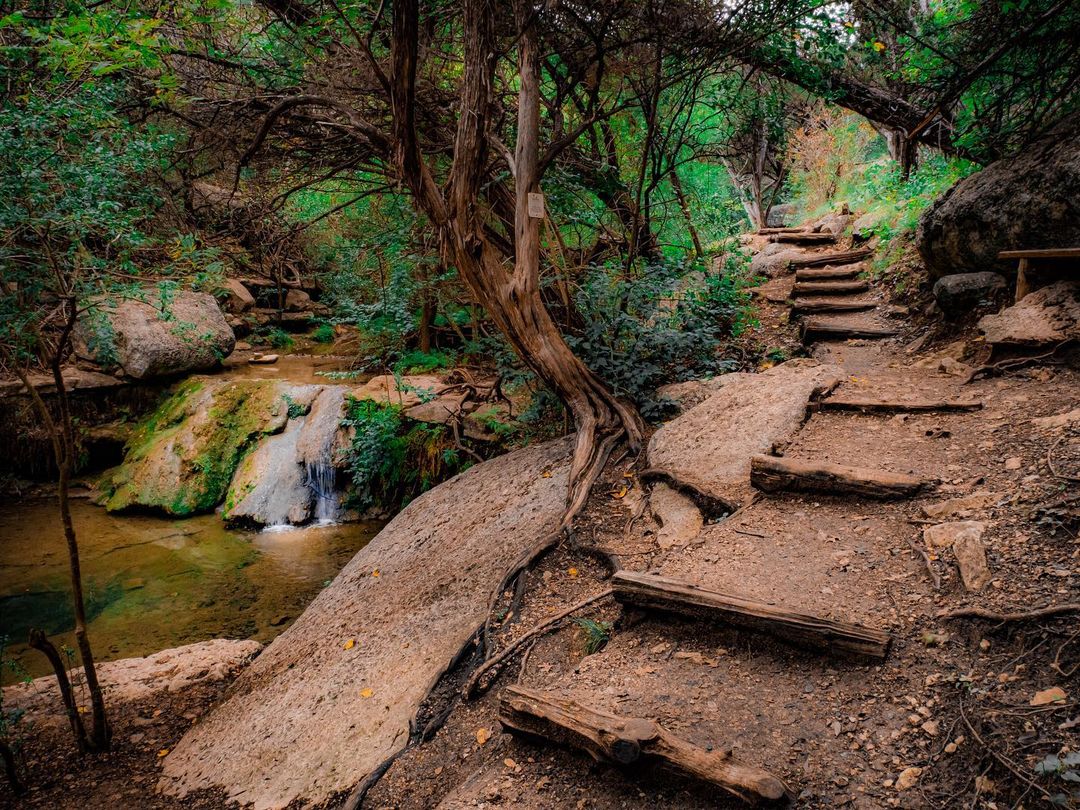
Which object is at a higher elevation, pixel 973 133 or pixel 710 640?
pixel 973 133

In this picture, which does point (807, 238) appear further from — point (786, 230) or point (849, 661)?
point (849, 661)

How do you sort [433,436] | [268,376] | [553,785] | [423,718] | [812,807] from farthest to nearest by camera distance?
[268,376] < [433,436] < [423,718] < [553,785] < [812,807]

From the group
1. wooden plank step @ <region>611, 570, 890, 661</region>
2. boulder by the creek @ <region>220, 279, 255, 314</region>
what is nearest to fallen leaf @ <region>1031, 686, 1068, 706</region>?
wooden plank step @ <region>611, 570, 890, 661</region>

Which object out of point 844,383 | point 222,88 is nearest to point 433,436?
point 222,88

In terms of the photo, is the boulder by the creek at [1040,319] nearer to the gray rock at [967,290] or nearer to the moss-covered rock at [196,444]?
the gray rock at [967,290]

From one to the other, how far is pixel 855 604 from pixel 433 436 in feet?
19.2

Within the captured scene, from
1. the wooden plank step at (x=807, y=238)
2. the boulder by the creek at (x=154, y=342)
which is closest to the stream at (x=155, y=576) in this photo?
the boulder by the creek at (x=154, y=342)

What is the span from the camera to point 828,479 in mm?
3510

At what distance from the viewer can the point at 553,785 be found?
2.28 meters

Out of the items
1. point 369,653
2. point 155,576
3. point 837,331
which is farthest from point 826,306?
point 155,576

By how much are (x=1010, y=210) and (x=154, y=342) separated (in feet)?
37.4

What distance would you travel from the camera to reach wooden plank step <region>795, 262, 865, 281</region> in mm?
8305

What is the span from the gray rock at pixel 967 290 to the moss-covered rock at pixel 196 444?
27.4 ft

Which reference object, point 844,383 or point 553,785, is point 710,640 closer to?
point 553,785
